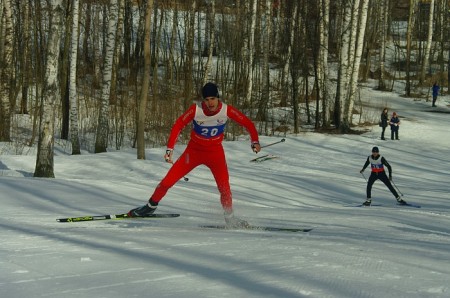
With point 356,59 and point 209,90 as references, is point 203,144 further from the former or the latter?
point 356,59

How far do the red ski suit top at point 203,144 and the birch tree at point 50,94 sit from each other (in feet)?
20.2

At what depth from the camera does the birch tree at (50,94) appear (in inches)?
527

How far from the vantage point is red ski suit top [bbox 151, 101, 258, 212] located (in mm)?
8289

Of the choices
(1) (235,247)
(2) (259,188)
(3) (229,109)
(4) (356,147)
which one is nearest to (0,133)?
(2) (259,188)

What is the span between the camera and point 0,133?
24125mm

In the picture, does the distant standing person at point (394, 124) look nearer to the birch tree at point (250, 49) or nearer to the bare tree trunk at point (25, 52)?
the birch tree at point (250, 49)

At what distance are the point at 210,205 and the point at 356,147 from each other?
15682mm

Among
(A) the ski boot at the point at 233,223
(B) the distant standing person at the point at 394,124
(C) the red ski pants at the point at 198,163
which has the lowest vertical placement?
(B) the distant standing person at the point at 394,124

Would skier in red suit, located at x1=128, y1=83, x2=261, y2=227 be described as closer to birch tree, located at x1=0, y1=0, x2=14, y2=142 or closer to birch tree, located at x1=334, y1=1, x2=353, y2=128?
birch tree, located at x1=0, y1=0, x2=14, y2=142

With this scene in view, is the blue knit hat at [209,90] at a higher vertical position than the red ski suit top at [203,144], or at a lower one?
higher

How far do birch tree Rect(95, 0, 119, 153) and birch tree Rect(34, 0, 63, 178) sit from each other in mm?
7173

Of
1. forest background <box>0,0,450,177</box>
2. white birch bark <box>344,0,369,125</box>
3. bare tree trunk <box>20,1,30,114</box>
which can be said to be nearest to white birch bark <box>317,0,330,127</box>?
forest background <box>0,0,450,177</box>

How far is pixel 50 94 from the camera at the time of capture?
1372 cm

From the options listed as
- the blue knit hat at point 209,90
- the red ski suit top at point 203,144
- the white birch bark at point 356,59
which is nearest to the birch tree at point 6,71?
the white birch bark at point 356,59
